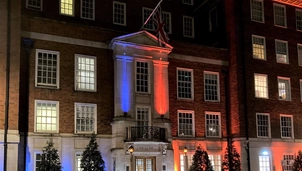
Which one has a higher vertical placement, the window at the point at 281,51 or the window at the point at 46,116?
the window at the point at 281,51

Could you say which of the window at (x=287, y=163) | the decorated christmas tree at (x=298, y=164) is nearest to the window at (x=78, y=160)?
the window at (x=287, y=163)

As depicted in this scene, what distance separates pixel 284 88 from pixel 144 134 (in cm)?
1310

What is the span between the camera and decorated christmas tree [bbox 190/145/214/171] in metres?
26.6

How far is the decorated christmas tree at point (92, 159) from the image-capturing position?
75.9 feet

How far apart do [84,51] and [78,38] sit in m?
0.88

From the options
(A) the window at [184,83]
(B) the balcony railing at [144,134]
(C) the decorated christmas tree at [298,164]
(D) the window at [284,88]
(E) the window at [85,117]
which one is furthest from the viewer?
(D) the window at [284,88]

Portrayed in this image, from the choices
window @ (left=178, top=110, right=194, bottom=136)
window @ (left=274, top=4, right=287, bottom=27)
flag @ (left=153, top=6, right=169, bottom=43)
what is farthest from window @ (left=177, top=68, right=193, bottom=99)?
window @ (left=274, top=4, right=287, bottom=27)

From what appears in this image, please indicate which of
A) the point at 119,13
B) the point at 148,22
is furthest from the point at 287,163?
the point at 119,13

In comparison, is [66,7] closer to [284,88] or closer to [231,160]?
[231,160]

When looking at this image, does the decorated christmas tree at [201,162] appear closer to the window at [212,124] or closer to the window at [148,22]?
the window at [212,124]

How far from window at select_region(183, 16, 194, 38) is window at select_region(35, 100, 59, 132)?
14649 millimetres

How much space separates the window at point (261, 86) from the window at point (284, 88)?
1.51 meters

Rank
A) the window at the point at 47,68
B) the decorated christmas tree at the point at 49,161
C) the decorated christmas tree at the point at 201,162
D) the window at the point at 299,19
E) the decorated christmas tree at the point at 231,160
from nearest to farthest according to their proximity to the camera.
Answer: the decorated christmas tree at the point at 49,161 < the window at the point at 47,68 < the decorated christmas tree at the point at 201,162 < the decorated christmas tree at the point at 231,160 < the window at the point at 299,19

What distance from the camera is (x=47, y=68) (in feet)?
80.7
